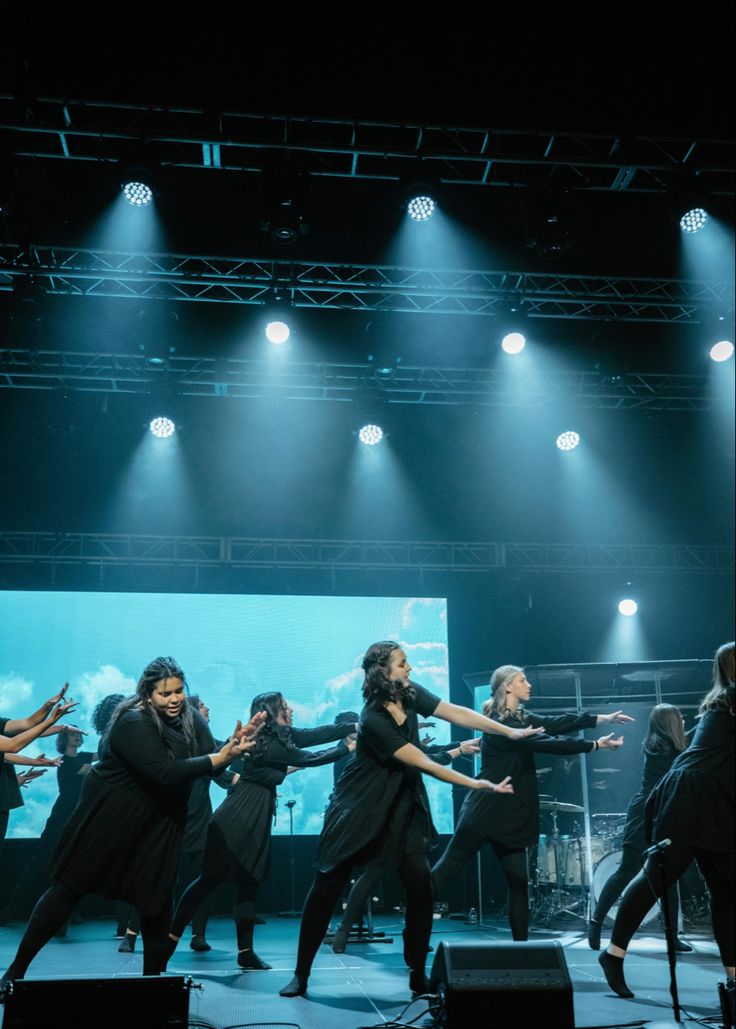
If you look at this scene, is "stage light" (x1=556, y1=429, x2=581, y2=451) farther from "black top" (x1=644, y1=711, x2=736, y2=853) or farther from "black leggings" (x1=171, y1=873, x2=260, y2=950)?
"black top" (x1=644, y1=711, x2=736, y2=853)

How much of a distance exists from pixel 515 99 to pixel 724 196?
248 cm

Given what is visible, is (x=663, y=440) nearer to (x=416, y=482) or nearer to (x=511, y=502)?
(x=511, y=502)

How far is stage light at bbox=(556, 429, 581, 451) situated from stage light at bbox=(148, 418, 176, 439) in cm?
520

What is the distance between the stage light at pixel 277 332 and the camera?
33.3ft

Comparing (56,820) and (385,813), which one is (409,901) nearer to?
(385,813)

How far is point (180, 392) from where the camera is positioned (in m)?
11.2

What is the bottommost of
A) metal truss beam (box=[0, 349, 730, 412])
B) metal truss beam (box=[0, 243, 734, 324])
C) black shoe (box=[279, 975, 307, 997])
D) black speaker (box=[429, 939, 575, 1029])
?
black shoe (box=[279, 975, 307, 997])

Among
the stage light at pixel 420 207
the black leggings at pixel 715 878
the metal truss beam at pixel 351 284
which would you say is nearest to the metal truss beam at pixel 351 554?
the metal truss beam at pixel 351 284

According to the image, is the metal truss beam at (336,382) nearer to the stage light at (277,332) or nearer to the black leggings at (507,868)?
the stage light at (277,332)

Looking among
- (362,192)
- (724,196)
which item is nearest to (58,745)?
(362,192)

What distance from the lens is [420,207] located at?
28.0 ft

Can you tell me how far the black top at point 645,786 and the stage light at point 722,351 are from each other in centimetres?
534

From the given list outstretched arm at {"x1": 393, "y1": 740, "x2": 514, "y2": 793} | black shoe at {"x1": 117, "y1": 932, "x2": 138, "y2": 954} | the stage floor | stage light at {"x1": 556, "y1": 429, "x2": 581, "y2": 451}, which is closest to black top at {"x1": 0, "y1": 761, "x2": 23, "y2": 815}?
the stage floor

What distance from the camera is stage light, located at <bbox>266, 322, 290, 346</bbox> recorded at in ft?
33.3
